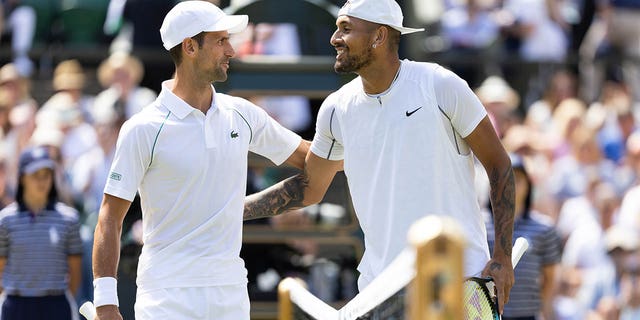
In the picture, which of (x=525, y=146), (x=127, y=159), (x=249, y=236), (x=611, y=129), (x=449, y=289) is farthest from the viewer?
(x=611, y=129)

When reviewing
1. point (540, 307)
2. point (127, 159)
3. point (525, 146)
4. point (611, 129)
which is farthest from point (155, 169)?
point (611, 129)

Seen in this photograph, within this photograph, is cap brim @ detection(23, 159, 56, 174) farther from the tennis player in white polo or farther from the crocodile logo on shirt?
the crocodile logo on shirt

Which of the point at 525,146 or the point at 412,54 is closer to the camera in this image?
the point at 525,146

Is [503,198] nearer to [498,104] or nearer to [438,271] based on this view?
[438,271]

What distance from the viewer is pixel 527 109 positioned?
14.6m

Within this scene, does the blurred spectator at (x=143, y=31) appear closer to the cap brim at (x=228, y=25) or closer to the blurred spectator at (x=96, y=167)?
the blurred spectator at (x=96, y=167)

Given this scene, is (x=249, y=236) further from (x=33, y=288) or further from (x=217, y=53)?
(x=217, y=53)

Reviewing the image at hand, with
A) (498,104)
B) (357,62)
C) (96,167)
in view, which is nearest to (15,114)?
(96,167)

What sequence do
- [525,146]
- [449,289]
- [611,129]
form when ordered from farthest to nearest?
[611,129] → [525,146] → [449,289]

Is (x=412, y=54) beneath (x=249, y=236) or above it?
above

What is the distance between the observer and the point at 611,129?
13.6m

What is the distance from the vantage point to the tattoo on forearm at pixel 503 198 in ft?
20.9

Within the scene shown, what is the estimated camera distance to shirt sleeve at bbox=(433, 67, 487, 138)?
6.29m

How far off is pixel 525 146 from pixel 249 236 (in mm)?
2210
